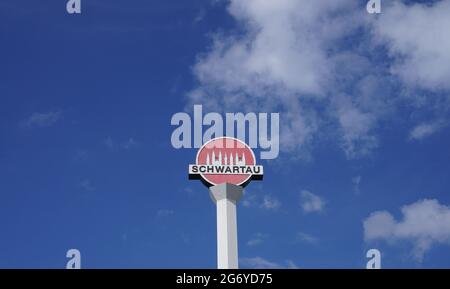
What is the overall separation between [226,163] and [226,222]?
12.8 ft

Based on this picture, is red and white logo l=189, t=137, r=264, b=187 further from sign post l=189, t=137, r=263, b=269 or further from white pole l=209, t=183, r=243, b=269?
white pole l=209, t=183, r=243, b=269

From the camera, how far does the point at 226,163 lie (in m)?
41.4

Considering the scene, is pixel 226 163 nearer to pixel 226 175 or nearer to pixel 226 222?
pixel 226 175

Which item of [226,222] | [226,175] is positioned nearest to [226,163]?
[226,175]

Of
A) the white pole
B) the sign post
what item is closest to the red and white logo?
the sign post

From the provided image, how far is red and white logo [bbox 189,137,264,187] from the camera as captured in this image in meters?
40.9

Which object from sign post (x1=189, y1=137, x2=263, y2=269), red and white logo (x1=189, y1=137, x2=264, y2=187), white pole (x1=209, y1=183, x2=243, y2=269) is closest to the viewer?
white pole (x1=209, y1=183, x2=243, y2=269)

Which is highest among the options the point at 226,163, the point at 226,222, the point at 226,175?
the point at 226,163

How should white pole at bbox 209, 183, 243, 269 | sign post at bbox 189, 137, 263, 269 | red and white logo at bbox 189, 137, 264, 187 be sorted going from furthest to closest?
1. red and white logo at bbox 189, 137, 264, 187
2. sign post at bbox 189, 137, 263, 269
3. white pole at bbox 209, 183, 243, 269

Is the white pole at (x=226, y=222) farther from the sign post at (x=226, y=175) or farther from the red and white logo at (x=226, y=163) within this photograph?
the red and white logo at (x=226, y=163)
